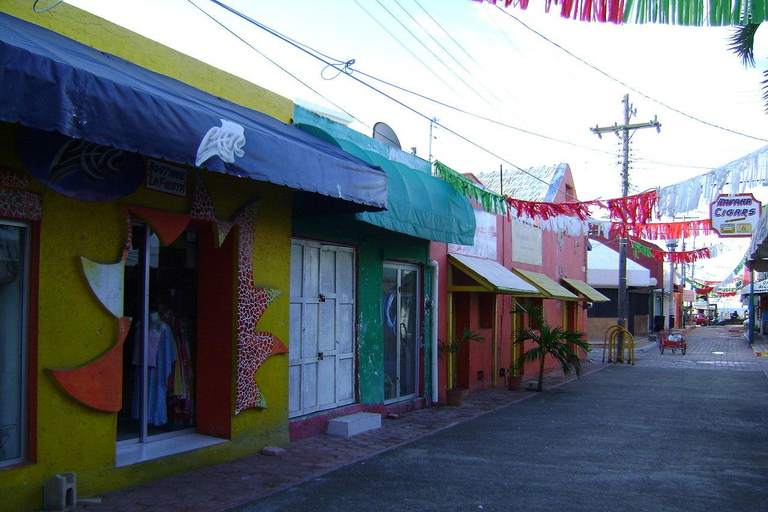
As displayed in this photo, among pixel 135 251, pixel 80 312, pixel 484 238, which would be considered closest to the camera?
pixel 80 312

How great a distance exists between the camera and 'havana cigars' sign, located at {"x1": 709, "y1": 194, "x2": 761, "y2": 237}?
12.9 meters

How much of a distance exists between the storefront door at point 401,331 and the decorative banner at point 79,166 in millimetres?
5455

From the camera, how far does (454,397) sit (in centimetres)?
1179

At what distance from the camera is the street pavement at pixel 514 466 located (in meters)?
5.86

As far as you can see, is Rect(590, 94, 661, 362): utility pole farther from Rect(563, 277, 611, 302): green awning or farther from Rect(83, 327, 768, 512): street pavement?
Rect(83, 327, 768, 512): street pavement

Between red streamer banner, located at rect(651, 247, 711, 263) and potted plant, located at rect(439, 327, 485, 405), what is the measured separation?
1532 cm

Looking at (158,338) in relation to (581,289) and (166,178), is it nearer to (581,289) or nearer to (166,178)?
(166,178)

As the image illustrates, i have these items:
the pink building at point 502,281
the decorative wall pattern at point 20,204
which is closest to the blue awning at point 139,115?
the decorative wall pattern at point 20,204

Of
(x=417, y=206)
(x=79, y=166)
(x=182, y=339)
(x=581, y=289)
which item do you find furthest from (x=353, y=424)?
(x=581, y=289)

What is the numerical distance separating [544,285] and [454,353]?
4.58 metres

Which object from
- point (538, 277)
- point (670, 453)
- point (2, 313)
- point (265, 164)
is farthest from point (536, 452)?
point (538, 277)

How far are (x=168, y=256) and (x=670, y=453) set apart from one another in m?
6.32

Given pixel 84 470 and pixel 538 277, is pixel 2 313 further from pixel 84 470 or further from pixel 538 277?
pixel 538 277

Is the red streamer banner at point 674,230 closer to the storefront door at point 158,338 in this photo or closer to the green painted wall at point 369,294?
the green painted wall at point 369,294
